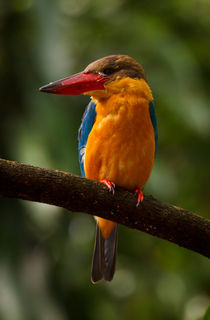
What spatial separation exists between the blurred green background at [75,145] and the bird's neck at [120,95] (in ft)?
2.79

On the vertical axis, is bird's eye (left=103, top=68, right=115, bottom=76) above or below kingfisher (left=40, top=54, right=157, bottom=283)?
above

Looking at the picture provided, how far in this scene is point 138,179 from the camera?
11.6 ft

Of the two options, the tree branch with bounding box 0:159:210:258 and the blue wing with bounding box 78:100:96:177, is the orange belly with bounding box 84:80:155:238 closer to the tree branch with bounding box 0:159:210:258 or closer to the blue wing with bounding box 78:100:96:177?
the blue wing with bounding box 78:100:96:177

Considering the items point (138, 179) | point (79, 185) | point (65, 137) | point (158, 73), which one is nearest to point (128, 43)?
point (158, 73)

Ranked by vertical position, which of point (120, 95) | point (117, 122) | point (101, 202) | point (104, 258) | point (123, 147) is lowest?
point (104, 258)

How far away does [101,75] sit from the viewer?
3.62m

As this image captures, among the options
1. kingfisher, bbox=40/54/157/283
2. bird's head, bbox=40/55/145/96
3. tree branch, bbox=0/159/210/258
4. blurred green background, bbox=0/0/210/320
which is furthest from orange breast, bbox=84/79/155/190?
blurred green background, bbox=0/0/210/320

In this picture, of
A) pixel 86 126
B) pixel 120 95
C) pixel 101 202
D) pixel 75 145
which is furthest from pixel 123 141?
pixel 75 145

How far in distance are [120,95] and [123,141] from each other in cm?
32

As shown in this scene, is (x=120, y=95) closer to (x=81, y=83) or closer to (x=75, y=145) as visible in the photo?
(x=81, y=83)

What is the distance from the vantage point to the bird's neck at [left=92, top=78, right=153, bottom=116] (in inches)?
139

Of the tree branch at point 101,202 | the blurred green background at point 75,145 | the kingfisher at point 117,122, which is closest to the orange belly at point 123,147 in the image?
the kingfisher at point 117,122

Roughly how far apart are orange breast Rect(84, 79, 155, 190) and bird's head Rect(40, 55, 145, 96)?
0.35 ft

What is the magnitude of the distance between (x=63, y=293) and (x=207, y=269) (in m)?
1.28
